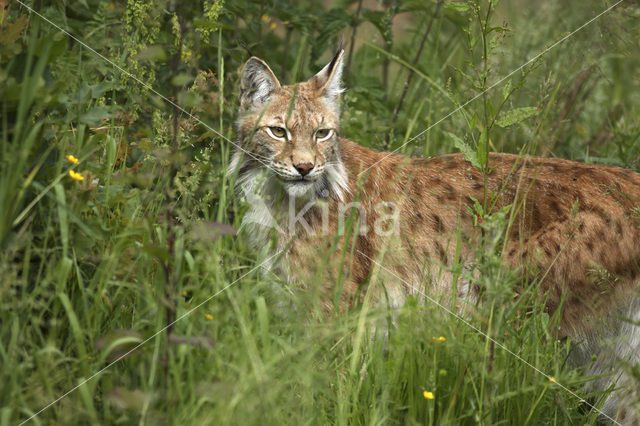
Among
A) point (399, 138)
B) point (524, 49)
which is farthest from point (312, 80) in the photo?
point (524, 49)

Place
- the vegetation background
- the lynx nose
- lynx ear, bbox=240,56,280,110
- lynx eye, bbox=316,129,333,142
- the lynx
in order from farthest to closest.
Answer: lynx eye, bbox=316,129,333,142
lynx ear, bbox=240,56,280,110
the lynx nose
the lynx
the vegetation background

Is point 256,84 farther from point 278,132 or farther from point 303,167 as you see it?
point 303,167

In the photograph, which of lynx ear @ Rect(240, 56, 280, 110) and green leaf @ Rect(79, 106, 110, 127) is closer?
green leaf @ Rect(79, 106, 110, 127)

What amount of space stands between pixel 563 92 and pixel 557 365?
274 centimetres

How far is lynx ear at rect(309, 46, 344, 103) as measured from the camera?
3.97m

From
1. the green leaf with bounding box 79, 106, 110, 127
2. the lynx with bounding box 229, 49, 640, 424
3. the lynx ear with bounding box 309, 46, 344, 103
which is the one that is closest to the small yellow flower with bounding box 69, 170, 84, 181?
the green leaf with bounding box 79, 106, 110, 127

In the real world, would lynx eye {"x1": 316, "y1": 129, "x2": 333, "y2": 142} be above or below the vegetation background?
above

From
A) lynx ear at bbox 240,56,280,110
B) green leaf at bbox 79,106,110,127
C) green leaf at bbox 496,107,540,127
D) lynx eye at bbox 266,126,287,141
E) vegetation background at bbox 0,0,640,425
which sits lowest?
vegetation background at bbox 0,0,640,425

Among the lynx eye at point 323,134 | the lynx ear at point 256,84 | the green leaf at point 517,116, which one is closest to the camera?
the green leaf at point 517,116

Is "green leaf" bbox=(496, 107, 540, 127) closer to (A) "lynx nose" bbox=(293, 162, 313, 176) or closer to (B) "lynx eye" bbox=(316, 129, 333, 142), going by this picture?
(A) "lynx nose" bbox=(293, 162, 313, 176)

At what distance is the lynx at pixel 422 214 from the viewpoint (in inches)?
138

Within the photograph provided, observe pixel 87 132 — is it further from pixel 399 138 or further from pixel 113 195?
pixel 399 138

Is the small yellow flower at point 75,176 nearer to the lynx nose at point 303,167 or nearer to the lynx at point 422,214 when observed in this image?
the lynx at point 422,214

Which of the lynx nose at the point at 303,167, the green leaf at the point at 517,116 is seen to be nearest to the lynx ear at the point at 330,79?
the lynx nose at the point at 303,167
